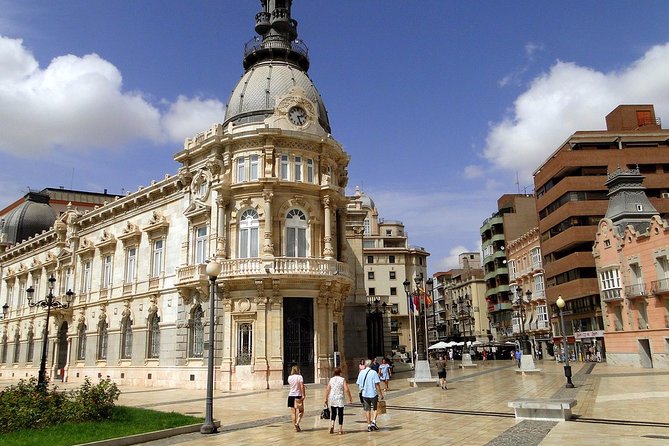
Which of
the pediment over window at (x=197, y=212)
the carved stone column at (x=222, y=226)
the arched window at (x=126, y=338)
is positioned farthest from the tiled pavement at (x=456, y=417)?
the arched window at (x=126, y=338)

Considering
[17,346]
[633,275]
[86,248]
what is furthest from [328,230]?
[17,346]

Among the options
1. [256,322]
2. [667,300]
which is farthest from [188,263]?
[667,300]

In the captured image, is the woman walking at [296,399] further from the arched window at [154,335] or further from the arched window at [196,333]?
the arched window at [154,335]

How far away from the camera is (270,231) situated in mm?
31156

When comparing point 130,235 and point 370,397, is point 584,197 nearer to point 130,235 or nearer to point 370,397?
point 130,235

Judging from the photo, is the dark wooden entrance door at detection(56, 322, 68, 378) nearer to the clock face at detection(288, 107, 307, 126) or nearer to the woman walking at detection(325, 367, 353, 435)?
the clock face at detection(288, 107, 307, 126)

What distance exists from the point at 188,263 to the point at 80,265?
17997mm

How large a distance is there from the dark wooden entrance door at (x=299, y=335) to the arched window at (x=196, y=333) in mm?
5871

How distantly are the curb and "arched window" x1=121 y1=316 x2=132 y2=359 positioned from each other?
26.0m

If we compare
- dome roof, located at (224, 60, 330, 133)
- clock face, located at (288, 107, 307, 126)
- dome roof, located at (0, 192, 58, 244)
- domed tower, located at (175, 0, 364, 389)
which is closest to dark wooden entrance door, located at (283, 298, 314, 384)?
domed tower, located at (175, 0, 364, 389)

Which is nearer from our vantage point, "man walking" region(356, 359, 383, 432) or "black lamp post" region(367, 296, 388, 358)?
"man walking" region(356, 359, 383, 432)

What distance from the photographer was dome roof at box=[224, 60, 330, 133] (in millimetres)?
35125

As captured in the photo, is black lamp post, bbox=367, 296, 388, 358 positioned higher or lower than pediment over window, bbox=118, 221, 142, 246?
lower

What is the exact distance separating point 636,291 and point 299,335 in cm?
2711
